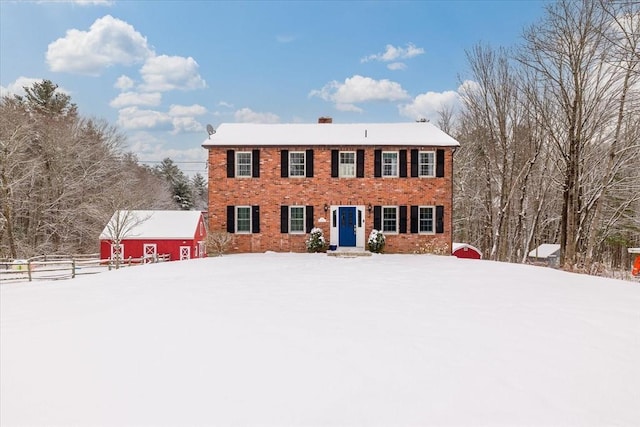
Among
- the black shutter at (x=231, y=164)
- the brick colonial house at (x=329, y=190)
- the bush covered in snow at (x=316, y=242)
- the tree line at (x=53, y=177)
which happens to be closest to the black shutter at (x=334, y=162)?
the brick colonial house at (x=329, y=190)

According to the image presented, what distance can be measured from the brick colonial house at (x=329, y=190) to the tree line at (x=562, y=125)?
530cm

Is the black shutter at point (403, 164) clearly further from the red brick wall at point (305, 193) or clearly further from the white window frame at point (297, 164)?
the white window frame at point (297, 164)

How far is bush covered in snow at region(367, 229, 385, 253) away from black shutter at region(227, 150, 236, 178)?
23.0 feet

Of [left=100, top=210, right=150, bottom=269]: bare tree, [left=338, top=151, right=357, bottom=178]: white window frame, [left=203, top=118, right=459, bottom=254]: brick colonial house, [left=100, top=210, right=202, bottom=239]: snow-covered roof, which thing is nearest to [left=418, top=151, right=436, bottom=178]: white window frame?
[left=203, top=118, right=459, bottom=254]: brick colonial house

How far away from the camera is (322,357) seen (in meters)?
5.20

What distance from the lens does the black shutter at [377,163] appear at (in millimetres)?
18375

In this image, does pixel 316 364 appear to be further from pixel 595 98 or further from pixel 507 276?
pixel 595 98

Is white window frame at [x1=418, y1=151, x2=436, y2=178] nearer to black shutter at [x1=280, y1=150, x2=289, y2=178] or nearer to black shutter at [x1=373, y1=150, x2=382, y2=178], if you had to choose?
black shutter at [x1=373, y1=150, x2=382, y2=178]

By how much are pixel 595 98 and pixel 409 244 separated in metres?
10.4

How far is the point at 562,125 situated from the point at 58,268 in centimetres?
2413

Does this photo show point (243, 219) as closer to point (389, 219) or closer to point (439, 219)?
point (389, 219)

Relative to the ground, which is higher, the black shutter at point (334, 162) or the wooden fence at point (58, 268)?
the black shutter at point (334, 162)

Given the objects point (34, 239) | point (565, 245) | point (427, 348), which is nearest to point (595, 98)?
point (565, 245)

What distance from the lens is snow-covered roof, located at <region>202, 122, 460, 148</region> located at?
60.2ft
